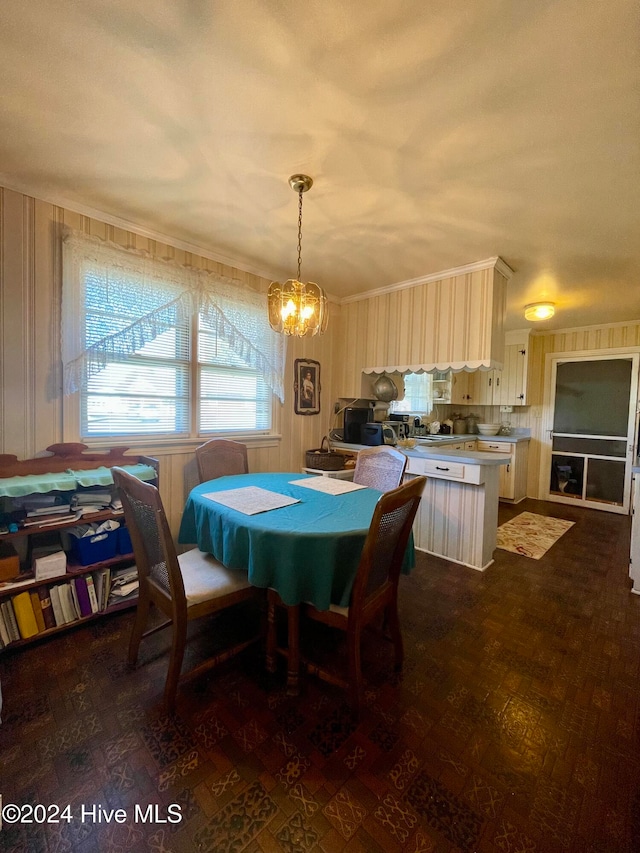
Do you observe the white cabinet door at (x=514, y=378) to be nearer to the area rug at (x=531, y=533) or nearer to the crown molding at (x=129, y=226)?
the area rug at (x=531, y=533)

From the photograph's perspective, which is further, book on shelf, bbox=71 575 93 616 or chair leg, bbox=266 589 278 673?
book on shelf, bbox=71 575 93 616

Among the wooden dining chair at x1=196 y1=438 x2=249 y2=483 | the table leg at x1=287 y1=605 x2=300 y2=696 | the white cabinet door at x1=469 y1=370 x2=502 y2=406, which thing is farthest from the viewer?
the white cabinet door at x1=469 y1=370 x2=502 y2=406

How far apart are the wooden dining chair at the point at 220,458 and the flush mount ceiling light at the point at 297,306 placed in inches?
44.9

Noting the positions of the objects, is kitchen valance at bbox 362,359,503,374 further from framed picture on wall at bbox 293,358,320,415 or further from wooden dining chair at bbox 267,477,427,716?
wooden dining chair at bbox 267,477,427,716

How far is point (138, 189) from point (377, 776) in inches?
120

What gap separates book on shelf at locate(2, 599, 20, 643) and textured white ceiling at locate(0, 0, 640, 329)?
2.30 meters

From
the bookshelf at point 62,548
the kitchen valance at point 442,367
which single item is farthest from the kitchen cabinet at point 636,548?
the bookshelf at point 62,548

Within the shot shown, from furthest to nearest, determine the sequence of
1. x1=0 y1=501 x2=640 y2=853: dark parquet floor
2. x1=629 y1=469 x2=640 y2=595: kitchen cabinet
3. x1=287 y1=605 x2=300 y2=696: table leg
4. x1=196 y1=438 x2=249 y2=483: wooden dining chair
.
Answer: x1=196 y1=438 x2=249 y2=483: wooden dining chair
x1=629 y1=469 x2=640 y2=595: kitchen cabinet
x1=287 y1=605 x2=300 y2=696: table leg
x1=0 y1=501 x2=640 y2=853: dark parquet floor

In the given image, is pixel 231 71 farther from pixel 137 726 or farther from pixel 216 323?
pixel 137 726

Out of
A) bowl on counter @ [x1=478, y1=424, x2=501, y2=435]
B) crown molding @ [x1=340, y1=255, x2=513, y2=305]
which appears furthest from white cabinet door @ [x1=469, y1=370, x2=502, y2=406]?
crown molding @ [x1=340, y1=255, x2=513, y2=305]

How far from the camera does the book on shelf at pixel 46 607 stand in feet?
6.04

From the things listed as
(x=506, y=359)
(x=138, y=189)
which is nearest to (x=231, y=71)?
(x=138, y=189)

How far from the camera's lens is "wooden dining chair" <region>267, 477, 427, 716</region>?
1354mm

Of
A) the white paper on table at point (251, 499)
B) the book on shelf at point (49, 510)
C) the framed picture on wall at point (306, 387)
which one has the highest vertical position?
the framed picture on wall at point (306, 387)
